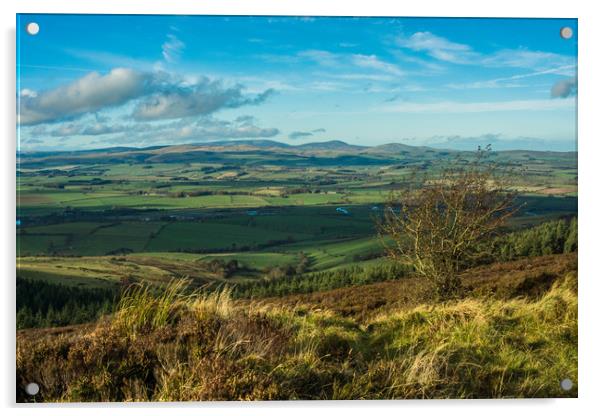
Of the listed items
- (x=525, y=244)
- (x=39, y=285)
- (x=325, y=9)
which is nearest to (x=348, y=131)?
(x=325, y=9)

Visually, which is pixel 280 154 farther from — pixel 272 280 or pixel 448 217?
pixel 448 217

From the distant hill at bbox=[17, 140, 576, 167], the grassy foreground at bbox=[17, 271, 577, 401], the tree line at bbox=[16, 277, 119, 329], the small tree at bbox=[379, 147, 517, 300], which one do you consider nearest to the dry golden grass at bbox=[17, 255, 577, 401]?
the grassy foreground at bbox=[17, 271, 577, 401]

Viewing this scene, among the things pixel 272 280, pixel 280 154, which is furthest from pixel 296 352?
pixel 280 154

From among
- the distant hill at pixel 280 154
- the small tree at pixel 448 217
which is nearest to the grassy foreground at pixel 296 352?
the small tree at pixel 448 217

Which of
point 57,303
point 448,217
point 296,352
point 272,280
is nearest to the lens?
point 296,352

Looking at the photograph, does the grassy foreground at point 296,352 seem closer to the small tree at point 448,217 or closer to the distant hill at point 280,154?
the small tree at point 448,217

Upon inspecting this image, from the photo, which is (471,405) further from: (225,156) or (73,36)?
(73,36)
